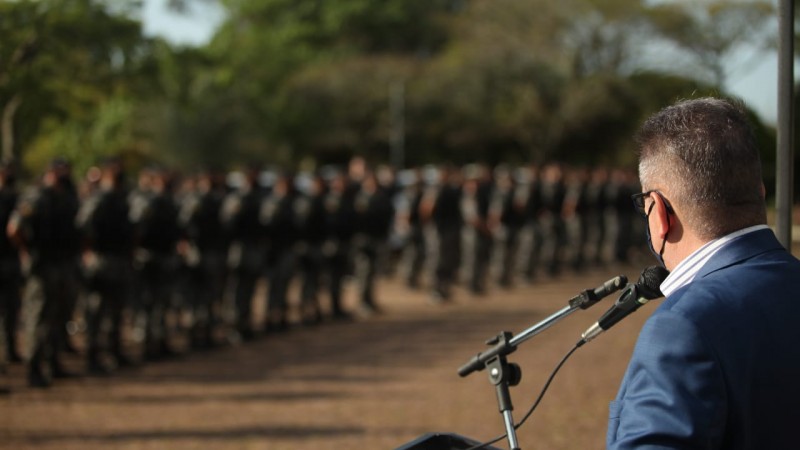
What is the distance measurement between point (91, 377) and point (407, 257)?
25.1ft

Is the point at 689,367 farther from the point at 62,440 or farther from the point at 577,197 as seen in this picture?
the point at 577,197

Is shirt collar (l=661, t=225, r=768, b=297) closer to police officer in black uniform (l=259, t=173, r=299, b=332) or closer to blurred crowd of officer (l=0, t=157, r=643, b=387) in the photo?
blurred crowd of officer (l=0, t=157, r=643, b=387)

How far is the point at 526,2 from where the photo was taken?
3584cm

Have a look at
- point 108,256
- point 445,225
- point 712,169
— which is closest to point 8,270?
point 108,256

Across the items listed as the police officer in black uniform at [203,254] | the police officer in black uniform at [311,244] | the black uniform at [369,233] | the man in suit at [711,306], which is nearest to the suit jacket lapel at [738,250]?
the man in suit at [711,306]

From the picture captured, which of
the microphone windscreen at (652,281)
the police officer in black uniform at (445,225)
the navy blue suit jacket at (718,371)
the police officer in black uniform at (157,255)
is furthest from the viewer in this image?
Result: the police officer in black uniform at (445,225)

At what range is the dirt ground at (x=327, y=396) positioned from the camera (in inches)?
272

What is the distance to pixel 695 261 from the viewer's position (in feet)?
6.68

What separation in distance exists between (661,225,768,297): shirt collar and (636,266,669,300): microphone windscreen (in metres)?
0.15

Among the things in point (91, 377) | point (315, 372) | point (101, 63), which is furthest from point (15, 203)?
point (315, 372)

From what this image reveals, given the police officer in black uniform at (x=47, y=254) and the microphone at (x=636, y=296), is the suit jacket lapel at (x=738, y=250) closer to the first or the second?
the microphone at (x=636, y=296)

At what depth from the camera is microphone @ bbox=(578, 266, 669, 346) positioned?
226 cm

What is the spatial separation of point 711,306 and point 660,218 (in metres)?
0.31

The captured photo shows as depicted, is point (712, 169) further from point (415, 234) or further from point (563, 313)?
point (415, 234)
